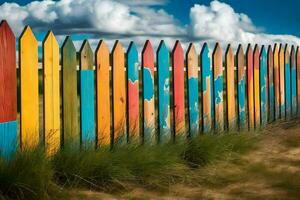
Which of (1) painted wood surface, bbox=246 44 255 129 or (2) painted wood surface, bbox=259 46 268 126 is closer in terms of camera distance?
(1) painted wood surface, bbox=246 44 255 129

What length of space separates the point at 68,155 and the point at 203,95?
9.27 feet

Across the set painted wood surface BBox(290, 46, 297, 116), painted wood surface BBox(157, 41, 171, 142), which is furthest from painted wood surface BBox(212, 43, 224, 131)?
painted wood surface BBox(290, 46, 297, 116)

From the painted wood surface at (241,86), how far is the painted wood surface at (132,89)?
2367 mm

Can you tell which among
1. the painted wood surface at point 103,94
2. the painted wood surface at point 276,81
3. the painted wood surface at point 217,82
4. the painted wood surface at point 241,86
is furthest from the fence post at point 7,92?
the painted wood surface at point 276,81

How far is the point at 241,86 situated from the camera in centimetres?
779

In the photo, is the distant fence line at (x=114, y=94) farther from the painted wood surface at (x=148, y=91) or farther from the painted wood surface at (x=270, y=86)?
the painted wood surface at (x=270, y=86)

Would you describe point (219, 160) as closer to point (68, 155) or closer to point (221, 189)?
point (221, 189)

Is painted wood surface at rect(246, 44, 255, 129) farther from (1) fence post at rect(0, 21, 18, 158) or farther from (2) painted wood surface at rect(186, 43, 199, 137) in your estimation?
(1) fence post at rect(0, 21, 18, 158)

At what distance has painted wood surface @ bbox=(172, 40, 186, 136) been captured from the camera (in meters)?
6.27

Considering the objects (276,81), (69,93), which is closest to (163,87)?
(69,93)

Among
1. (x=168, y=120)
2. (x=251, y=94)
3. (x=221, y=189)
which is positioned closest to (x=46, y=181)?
(x=221, y=189)

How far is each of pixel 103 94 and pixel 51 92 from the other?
26.5 inches

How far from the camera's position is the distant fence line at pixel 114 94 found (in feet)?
15.1

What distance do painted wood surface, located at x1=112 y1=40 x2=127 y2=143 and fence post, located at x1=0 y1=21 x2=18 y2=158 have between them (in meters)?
1.20
